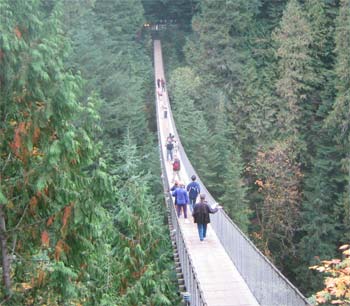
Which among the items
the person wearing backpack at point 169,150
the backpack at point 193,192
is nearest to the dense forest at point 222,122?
the backpack at point 193,192

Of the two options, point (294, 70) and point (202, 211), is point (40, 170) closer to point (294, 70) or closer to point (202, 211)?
point (202, 211)

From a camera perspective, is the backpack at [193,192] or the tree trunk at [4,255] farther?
the backpack at [193,192]

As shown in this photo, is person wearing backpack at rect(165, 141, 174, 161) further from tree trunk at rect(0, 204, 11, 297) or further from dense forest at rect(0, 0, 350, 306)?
tree trunk at rect(0, 204, 11, 297)

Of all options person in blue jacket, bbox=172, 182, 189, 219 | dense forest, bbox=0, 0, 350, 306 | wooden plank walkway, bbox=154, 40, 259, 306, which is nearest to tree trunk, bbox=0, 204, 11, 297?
dense forest, bbox=0, 0, 350, 306

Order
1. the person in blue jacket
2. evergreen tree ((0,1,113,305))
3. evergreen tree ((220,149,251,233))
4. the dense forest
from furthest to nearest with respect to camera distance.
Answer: evergreen tree ((220,149,251,233)) → the person in blue jacket → the dense forest → evergreen tree ((0,1,113,305))

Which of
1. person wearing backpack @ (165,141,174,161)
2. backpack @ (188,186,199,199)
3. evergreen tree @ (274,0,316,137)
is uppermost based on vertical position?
evergreen tree @ (274,0,316,137)

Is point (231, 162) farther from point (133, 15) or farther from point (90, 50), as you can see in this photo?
point (133, 15)

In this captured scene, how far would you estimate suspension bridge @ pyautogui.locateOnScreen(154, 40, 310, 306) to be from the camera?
23.1 ft

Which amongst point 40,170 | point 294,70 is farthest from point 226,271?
point 294,70

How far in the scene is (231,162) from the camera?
25.3 m

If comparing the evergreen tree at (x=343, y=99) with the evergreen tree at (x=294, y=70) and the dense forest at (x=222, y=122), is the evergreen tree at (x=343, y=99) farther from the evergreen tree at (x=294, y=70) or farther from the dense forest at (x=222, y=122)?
the evergreen tree at (x=294, y=70)

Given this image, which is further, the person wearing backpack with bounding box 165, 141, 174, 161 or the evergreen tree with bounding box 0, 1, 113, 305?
the person wearing backpack with bounding box 165, 141, 174, 161

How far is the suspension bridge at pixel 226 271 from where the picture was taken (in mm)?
7029

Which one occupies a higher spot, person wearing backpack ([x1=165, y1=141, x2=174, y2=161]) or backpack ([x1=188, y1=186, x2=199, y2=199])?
person wearing backpack ([x1=165, y1=141, x2=174, y2=161])
